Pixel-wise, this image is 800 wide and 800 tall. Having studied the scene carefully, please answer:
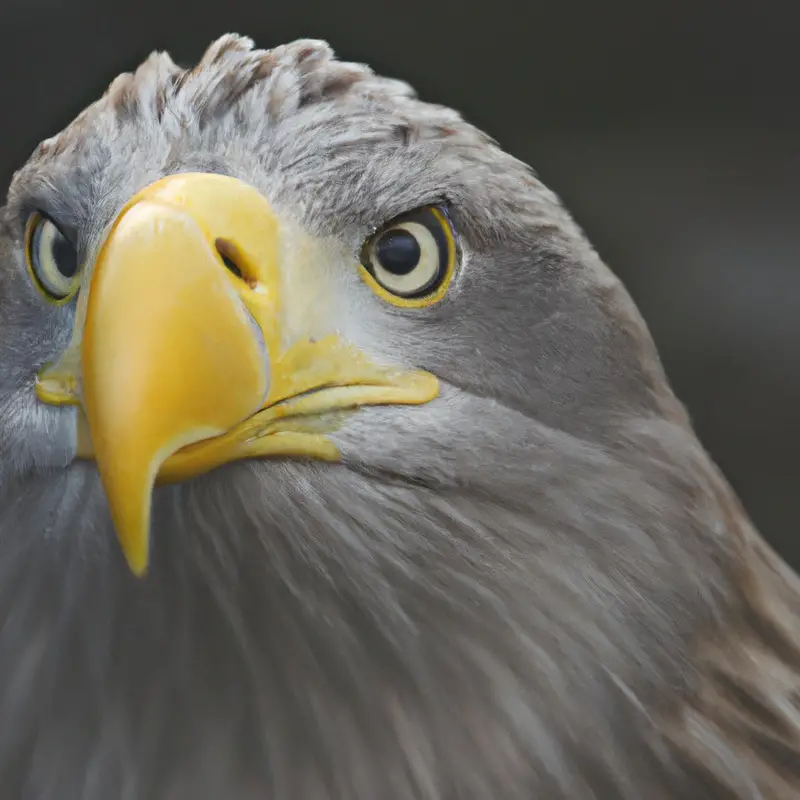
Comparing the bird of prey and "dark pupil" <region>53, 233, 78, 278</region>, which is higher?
"dark pupil" <region>53, 233, 78, 278</region>

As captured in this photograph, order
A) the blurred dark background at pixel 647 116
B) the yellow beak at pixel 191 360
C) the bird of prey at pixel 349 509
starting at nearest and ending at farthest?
1. the yellow beak at pixel 191 360
2. the bird of prey at pixel 349 509
3. the blurred dark background at pixel 647 116

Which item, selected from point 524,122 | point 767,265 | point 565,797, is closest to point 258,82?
point 565,797

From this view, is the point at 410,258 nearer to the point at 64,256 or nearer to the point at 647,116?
the point at 64,256

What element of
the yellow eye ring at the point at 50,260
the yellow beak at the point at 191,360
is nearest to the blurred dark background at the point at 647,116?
the yellow eye ring at the point at 50,260

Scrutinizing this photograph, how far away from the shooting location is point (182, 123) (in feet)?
2.63

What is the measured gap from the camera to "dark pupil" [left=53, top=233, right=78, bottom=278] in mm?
807

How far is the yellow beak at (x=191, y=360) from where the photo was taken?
64 centimetres

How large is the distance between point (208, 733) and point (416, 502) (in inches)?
9.2

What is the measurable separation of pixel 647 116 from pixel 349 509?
122 centimetres

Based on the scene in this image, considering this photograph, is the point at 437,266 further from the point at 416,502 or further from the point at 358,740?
the point at 358,740

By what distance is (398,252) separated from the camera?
2.64ft

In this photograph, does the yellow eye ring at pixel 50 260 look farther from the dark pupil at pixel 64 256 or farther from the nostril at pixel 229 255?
the nostril at pixel 229 255

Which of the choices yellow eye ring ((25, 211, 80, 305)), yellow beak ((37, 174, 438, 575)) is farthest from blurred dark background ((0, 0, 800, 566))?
yellow beak ((37, 174, 438, 575))

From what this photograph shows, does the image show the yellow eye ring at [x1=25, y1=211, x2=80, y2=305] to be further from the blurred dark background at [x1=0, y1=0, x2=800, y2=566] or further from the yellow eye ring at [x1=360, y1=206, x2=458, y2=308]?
the blurred dark background at [x1=0, y1=0, x2=800, y2=566]
